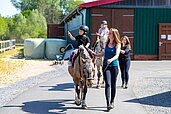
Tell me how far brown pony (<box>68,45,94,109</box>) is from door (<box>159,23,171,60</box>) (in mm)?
15953

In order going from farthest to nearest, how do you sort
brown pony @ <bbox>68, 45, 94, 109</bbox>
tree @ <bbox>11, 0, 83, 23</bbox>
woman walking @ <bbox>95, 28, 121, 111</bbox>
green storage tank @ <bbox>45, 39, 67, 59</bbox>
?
tree @ <bbox>11, 0, 83, 23</bbox>, green storage tank @ <bbox>45, 39, 67, 59</bbox>, woman walking @ <bbox>95, 28, 121, 111</bbox>, brown pony @ <bbox>68, 45, 94, 109</bbox>

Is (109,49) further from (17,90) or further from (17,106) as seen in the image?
(17,90)

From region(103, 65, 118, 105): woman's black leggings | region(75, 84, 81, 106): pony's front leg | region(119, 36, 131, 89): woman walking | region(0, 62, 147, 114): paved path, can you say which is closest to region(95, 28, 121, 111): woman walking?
region(103, 65, 118, 105): woman's black leggings

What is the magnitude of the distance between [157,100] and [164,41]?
584 inches

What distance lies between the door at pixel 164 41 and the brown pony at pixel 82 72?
16.0 metres

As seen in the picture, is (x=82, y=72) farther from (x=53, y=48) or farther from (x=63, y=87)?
(x=53, y=48)

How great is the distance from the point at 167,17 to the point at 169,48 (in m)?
1.93

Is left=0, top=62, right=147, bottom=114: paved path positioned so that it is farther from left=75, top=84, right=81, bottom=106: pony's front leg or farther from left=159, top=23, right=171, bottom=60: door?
left=159, top=23, right=171, bottom=60: door

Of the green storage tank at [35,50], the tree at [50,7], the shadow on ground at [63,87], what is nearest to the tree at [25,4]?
the tree at [50,7]

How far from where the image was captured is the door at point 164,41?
2450cm

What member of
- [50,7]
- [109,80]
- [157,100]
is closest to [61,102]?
[109,80]

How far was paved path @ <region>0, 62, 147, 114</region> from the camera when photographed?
8.69 m

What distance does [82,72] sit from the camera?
28.2 feet

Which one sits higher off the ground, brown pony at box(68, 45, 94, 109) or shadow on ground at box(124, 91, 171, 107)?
brown pony at box(68, 45, 94, 109)
